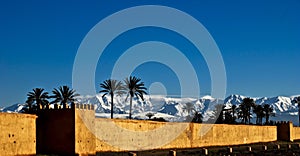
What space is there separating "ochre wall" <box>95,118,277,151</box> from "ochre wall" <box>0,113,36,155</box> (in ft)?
21.7

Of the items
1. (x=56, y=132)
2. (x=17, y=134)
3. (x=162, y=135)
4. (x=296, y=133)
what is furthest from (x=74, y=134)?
(x=296, y=133)

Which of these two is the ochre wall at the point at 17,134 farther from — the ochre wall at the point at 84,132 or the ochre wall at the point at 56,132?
the ochre wall at the point at 84,132

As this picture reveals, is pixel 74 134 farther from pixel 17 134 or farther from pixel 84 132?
pixel 17 134

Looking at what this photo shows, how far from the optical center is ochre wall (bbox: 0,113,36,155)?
2766cm

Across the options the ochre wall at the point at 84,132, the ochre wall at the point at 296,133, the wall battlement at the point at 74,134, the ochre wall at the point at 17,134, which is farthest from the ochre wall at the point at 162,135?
the ochre wall at the point at 296,133

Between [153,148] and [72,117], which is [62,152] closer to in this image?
[72,117]

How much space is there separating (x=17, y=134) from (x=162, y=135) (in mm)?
18074

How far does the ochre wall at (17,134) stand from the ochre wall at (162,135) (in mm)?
6600

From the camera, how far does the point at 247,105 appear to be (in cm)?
10288

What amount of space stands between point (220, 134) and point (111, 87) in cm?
1778

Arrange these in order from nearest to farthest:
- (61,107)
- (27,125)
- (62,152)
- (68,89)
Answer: (27,125)
(62,152)
(61,107)
(68,89)

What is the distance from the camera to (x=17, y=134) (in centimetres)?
2875

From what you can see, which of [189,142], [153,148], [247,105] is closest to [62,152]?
[153,148]

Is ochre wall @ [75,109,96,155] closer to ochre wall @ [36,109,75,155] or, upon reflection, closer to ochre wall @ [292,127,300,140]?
ochre wall @ [36,109,75,155]
